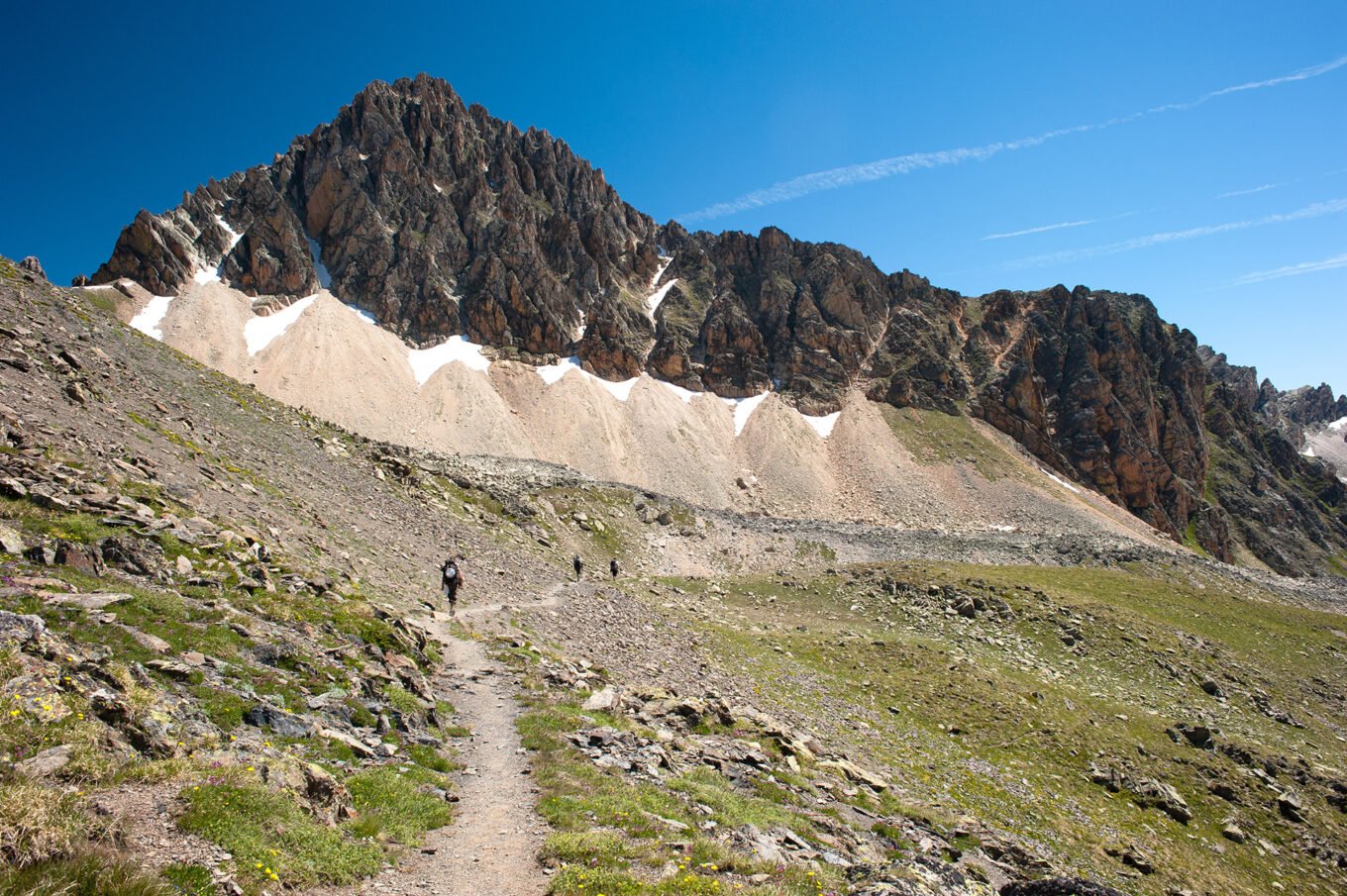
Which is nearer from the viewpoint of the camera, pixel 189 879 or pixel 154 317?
pixel 189 879

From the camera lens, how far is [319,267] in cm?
11344

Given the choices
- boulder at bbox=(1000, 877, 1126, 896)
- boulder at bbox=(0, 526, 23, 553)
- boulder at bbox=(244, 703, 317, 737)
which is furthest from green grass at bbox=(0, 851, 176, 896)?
boulder at bbox=(1000, 877, 1126, 896)

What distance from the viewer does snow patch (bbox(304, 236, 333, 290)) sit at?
11025 cm

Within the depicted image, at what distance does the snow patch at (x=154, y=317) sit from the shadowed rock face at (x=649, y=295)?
3077 mm

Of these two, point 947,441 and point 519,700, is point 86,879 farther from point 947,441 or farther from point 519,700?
point 947,441

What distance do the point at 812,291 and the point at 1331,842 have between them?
12594 cm

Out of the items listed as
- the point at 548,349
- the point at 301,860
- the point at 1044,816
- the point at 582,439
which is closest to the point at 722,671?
the point at 1044,816

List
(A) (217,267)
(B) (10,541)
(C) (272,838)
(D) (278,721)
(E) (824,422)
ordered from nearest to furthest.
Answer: (C) (272,838)
(D) (278,721)
(B) (10,541)
(A) (217,267)
(E) (824,422)

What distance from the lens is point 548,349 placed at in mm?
111375

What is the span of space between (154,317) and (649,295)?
8953 centimetres

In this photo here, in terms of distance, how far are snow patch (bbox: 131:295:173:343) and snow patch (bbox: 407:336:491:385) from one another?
3323cm

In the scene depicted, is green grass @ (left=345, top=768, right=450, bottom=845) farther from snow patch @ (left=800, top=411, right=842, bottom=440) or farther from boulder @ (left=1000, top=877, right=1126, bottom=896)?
snow patch @ (left=800, top=411, right=842, bottom=440)

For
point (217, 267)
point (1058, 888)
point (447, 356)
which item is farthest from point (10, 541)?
point (217, 267)

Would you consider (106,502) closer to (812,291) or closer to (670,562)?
(670,562)
